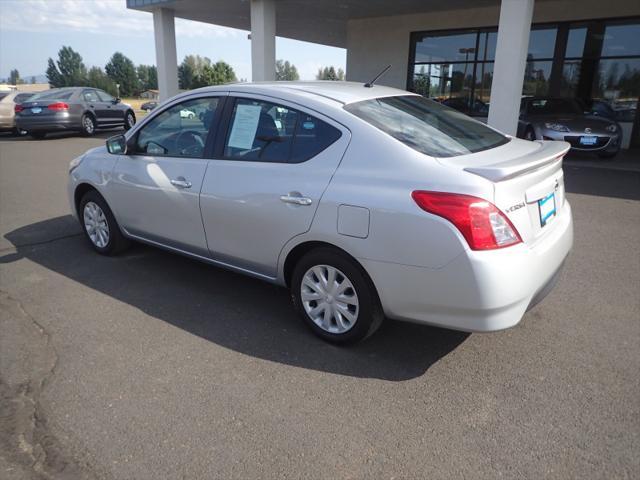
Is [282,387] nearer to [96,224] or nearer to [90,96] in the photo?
[96,224]

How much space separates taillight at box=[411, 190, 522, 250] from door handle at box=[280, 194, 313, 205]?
839 millimetres

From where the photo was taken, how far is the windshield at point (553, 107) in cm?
1211

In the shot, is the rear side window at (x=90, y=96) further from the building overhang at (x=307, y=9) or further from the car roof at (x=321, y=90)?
the car roof at (x=321, y=90)

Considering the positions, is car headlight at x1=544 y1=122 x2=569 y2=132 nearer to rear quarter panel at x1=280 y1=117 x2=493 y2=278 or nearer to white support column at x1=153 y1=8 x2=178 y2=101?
rear quarter panel at x1=280 y1=117 x2=493 y2=278

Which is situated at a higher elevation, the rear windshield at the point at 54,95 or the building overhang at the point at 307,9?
the building overhang at the point at 307,9

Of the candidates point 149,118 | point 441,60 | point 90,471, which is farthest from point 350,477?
point 441,60

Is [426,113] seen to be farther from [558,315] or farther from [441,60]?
[441,60]

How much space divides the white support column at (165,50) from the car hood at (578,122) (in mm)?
11764

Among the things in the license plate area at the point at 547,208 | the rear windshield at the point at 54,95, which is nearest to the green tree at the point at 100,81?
the rear windshield at the point at 54,95

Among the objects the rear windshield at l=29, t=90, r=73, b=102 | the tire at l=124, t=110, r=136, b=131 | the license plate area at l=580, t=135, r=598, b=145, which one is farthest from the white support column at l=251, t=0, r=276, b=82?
the license plate area at l=580, t=135, r=598, b=145

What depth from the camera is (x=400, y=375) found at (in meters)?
3.01

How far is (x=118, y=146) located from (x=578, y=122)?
10149mm

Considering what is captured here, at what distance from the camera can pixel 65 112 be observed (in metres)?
15.1

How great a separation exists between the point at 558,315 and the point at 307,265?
1.95m
